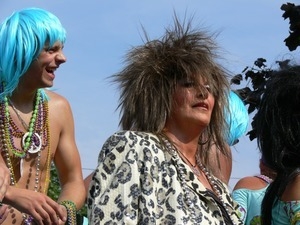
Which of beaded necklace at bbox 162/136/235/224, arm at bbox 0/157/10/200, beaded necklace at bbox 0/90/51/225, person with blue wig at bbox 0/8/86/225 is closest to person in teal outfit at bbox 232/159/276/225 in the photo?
beaded necklace at bbox 162/136/235/224

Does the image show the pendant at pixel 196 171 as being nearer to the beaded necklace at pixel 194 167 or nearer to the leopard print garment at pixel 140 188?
the beaded necklace at pixel 194 167

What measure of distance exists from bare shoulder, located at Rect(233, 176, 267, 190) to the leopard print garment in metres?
1.67

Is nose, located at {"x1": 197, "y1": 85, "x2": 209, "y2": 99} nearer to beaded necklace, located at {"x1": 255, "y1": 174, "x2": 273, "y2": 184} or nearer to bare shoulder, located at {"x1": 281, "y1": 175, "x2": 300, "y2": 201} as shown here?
bare shoulder, located at {"x1": 281, "y1": 175, "x2": 300, "y2": 201}

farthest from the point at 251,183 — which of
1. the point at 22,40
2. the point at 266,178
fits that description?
the point at 22,40

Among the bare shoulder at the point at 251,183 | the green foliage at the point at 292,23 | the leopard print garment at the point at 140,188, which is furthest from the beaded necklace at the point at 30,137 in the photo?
the green foliage at the point at 292,23

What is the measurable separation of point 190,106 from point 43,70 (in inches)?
32.6

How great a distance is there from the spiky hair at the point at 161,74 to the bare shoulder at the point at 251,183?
142 centimetres

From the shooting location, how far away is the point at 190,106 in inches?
164

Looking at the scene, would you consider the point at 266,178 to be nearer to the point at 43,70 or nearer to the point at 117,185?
the point at 43,70

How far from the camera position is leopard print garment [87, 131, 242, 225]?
3828 millimetres

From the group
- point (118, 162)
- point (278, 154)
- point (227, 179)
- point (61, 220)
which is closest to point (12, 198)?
point (61, 220)

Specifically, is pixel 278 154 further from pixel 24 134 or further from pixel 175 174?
pixel 24 134

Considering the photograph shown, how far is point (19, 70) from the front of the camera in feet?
14.9

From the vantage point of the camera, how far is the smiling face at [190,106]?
4.16m
